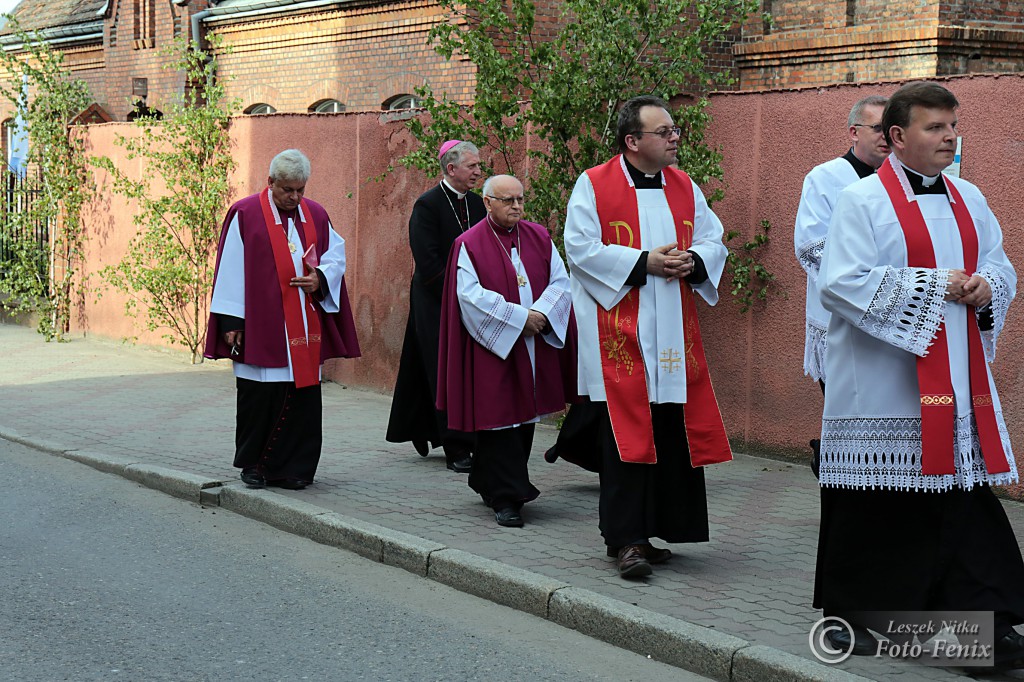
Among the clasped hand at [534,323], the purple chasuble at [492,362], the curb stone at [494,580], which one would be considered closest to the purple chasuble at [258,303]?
the purple chasuble at [492,362]

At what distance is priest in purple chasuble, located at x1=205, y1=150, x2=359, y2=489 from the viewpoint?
8328 mm

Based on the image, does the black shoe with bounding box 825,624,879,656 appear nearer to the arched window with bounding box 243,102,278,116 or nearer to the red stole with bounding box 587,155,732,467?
the red stole with bounding box 587,155,732,467

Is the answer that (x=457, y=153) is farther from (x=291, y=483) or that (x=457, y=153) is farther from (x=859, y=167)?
(x=859, y=167)

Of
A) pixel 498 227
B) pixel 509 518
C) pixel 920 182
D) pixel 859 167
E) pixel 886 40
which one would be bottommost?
pixel 509 518

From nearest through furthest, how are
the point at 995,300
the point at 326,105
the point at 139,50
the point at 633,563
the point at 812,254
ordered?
the point at 995,300
the point at 633,563
the point at 812,254
the point at 326,105
the point at 139,50

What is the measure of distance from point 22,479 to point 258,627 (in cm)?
380

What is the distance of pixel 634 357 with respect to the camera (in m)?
6.46

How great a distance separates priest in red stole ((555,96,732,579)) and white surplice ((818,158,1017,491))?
1.29m

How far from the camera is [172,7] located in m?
21.5

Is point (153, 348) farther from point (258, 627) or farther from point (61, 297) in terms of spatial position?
point (258, 627)

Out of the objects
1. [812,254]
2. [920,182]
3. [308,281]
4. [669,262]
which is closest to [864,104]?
[812,254]

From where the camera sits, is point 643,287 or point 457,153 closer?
point 643,287

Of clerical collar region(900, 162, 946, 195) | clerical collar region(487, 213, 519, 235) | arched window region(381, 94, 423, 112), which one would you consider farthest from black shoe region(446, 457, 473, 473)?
arched window region(381, 94, 423, 112)

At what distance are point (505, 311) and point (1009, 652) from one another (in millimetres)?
3313
